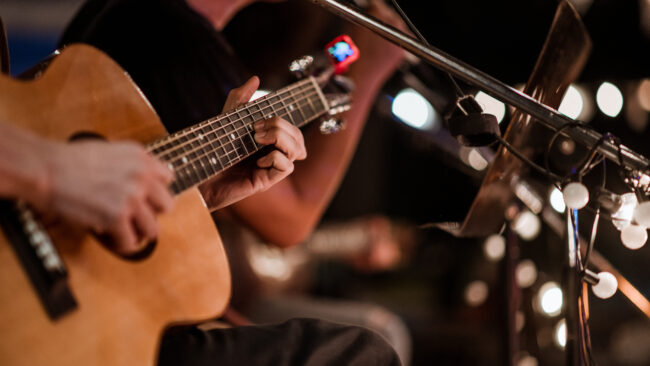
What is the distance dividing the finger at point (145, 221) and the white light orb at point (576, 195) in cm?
64

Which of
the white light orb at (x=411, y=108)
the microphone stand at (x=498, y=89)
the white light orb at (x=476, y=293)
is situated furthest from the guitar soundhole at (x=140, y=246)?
the white light orb at (x=476, y=293)

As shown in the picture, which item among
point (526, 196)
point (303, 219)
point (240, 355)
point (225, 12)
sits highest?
point (225, 12)

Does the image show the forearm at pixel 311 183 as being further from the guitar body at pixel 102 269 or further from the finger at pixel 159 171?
the finger at pixel 159 171

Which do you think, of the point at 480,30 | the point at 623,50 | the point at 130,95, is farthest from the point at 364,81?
the point at 623,50

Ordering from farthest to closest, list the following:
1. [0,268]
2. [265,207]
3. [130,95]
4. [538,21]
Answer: [538,21], [265,207], [130,95], [0,268]

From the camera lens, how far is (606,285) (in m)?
0.97

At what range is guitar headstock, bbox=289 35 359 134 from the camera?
126 centimetres

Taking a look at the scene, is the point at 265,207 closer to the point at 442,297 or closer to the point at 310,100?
the point at 310,100

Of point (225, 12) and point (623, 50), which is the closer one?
point (225, 12)

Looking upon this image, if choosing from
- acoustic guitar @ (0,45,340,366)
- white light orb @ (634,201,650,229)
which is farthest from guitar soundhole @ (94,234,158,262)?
white light orb @ (634,201,650,229)

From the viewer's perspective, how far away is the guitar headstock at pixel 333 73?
1.26 metres

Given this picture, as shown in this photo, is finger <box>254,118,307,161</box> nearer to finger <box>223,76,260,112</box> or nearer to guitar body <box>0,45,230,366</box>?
finger <box>223,76,260,112</box>

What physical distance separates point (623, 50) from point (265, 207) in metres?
2.56

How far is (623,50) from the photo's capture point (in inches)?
122
